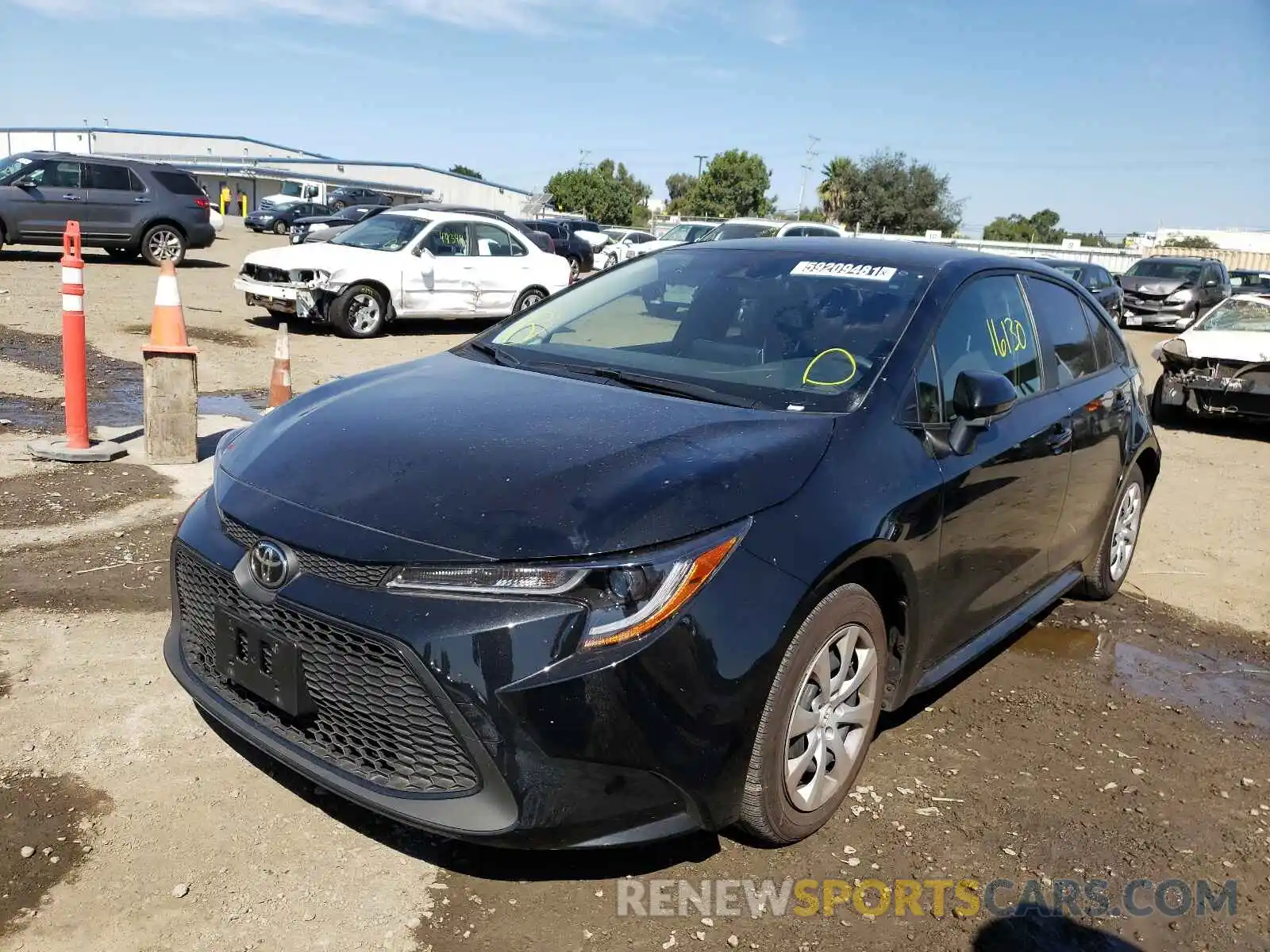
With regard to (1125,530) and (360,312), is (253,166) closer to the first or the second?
(360,312)

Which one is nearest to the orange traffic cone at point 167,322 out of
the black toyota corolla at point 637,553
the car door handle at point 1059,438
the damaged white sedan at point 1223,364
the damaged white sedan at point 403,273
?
the black toyota corolla at point 637,553

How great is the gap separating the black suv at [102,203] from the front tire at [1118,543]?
18.3m

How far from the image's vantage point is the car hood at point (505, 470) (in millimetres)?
2514

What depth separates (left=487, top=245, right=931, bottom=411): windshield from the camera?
343 cm

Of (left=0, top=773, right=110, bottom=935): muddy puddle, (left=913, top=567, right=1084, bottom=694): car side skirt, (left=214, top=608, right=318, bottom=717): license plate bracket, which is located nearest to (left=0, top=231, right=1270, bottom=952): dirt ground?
(left=0, top=773, right=110, bottom=935): muddy puddle

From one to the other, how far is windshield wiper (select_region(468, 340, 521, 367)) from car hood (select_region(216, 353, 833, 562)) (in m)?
0.38

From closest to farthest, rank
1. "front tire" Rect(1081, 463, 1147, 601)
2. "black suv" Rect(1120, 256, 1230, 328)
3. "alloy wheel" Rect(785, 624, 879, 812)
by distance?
"alloy wheel" Rect(785, 624, 879, 812)
"front tire" Rect(1081, 463, 1147, 601)
"black suv" Rect(1120, 256, 1230, 328)

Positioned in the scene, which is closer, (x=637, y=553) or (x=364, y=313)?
(x=637, y=553)

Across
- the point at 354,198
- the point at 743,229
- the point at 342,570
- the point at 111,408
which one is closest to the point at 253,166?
the point at 354,198

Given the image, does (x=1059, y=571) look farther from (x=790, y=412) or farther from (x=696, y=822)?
(x=696, y=822)

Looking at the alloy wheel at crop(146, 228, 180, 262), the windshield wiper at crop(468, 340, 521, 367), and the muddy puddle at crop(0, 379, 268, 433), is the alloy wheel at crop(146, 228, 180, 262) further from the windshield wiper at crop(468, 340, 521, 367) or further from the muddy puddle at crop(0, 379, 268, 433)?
the windshield wiper at crop(468, 340, 521, 367)

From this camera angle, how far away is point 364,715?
251 centimetres

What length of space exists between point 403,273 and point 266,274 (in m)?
1.65

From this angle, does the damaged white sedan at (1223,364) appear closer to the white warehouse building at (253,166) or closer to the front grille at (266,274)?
the front grille at (266,274)
